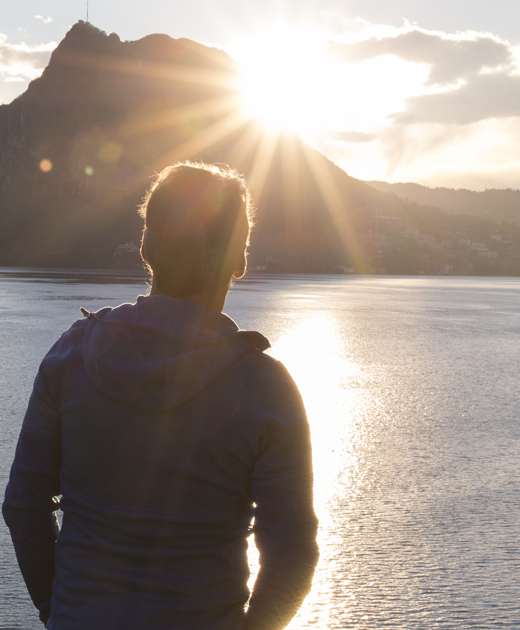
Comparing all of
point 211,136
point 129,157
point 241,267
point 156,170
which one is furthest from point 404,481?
point 211,136

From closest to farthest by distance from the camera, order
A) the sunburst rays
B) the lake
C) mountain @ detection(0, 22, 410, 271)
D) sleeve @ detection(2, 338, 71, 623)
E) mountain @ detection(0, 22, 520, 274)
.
→ sleeve @ detection(2, 338, 71, 623) → the lake → mountain @ detection(0, 22, 520, 274) → mountain @ detection(0, 22, 410, 271) → the sunburst rays

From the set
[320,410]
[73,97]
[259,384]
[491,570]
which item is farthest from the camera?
[73,97]

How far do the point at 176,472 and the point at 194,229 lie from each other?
50 cm

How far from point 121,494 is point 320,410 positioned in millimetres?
5246

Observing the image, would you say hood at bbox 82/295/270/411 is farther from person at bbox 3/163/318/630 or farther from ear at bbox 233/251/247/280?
ear at bbox 233/251/247/280

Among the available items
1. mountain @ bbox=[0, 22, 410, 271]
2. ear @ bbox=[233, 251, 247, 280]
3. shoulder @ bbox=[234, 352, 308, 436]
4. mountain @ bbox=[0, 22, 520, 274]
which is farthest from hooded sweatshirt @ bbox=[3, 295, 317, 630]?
mountain @ bbox=[0, 22, 410, 271]

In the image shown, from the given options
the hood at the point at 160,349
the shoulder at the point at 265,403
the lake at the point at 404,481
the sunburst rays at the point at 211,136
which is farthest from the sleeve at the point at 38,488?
the sunburst rays at the point at 211,136

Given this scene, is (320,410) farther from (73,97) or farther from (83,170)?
(73,97)

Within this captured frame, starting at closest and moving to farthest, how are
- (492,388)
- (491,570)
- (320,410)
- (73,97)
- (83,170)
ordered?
(491,570) → (320,410) → (492,388) → (83,170) → (73,97)

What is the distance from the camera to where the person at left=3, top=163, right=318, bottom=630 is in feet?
4.51

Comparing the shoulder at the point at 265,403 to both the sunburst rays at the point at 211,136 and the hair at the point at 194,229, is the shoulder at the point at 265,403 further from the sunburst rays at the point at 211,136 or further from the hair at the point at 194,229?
the sunburst rays at the point at 211,136

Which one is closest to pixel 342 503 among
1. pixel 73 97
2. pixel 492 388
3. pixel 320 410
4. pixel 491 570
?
pixel 491 570

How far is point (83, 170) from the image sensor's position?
137m

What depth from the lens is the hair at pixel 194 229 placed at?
1.45m
